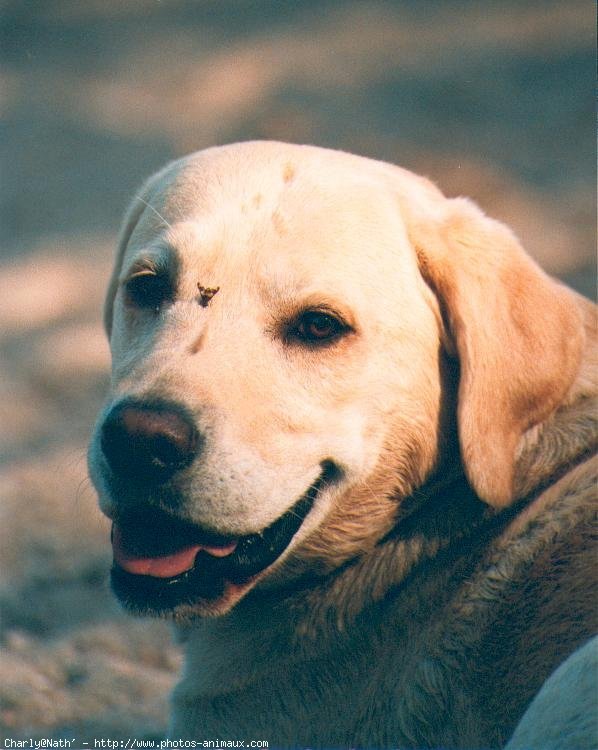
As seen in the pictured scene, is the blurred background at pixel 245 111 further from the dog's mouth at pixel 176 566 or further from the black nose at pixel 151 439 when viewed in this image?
the black nose at pixel 151 439

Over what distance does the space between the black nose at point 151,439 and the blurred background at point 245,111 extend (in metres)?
3.47

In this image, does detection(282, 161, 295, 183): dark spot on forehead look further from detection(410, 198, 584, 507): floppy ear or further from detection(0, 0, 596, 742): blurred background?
detection(0, 0, 596, 742): blurred background

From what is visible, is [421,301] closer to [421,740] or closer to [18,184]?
[421,740]

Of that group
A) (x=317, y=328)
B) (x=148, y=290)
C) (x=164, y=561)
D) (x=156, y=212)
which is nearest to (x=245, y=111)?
(x=156, y=212)

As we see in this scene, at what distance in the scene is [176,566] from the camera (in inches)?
100

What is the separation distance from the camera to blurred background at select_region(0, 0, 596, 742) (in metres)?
6.79

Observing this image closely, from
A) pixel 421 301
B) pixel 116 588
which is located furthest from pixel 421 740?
pixel 421 301

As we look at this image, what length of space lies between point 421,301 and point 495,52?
6053 millimetres

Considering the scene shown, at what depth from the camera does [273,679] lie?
2689 mm

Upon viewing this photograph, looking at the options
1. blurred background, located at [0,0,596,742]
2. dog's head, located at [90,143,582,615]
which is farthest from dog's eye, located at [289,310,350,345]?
blurred background, located at [0,0,596,742]

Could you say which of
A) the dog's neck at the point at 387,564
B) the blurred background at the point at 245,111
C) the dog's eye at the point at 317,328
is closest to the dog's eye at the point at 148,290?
the dog's eye at the point at 317,328

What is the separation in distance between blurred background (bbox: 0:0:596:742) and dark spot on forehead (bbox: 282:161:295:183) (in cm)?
325

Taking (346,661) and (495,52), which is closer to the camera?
(346,661)

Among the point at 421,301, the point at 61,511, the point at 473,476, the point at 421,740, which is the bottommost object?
the point at 61,511
